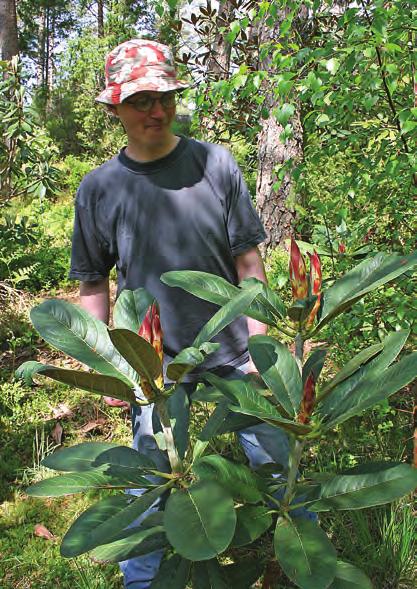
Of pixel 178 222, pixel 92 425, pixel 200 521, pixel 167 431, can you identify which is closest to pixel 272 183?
pixel 92 425

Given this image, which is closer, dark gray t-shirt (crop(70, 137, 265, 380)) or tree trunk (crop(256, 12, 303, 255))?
dark gray t-shirt (crop(70, 137, 265, 380))

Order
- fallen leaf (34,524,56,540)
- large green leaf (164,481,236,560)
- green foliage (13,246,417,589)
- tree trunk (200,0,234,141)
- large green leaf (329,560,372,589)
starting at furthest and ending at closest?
1. tree trunk (200,0,234,141)
2. fallen leaf (34,524,56,540)
3. large green leaf (329,560,372,589)
4. green foliage (13,246,417,589)
5. large green leaf (164,481,236,560)

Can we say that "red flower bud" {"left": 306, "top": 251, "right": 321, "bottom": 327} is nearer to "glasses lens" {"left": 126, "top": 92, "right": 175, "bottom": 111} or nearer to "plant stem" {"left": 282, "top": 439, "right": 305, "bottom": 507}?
"plant stem" {"left": 282, "top": 439, "right": 305, "bottom": 507}

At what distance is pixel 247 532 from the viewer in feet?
4.05

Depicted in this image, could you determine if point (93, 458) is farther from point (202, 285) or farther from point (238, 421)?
point (202, 285)

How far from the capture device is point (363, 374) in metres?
1.30

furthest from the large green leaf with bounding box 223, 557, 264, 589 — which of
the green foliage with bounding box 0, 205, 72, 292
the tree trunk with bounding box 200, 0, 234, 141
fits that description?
the green foliage with bounding box 0, 205, 72, 292

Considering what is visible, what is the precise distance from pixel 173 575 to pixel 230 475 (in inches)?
11.5

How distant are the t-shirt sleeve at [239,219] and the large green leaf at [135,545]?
1.10 m

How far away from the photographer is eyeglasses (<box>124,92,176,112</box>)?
1.92 metres

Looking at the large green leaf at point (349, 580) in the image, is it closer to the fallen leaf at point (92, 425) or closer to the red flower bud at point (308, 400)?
the red flower bud at point (308, 400)

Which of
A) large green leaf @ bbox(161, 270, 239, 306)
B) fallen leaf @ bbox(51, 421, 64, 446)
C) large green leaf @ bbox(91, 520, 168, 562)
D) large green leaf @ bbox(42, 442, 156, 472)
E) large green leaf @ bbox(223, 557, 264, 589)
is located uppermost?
large green leaf @ bbox(161, 270, 239, 306)

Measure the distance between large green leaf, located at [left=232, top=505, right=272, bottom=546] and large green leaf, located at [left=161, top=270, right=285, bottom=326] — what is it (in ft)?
1.42

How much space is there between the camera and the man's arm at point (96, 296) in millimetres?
2312
